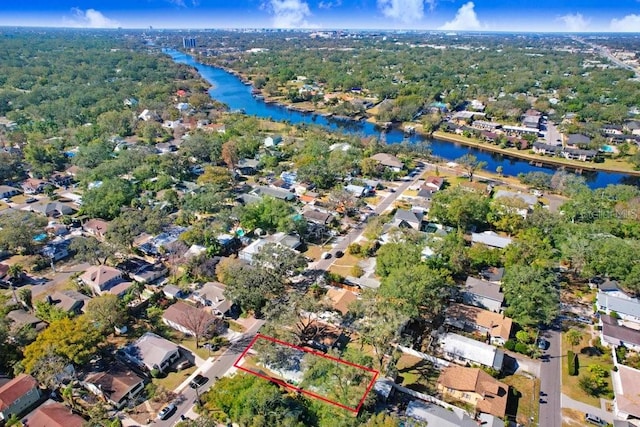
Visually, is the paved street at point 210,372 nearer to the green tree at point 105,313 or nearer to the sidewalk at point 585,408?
the green tree at point 105,313

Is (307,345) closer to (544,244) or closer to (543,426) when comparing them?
(543,426)

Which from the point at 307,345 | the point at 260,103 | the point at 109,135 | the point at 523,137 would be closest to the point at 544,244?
the point at 307,345

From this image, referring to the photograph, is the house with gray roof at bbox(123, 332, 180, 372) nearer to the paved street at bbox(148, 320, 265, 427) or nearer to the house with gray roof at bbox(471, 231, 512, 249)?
the paved street at bbox(148, 320, 265, 427)

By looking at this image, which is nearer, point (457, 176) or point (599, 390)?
point (599, 390)

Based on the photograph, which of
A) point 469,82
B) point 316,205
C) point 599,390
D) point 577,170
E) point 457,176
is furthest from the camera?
point 469,82

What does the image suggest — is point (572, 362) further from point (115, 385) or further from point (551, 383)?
point (115, 385)

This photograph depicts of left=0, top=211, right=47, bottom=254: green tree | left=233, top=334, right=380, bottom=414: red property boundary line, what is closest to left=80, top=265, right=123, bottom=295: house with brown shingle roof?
left=0, top=211, right=47, bottom=254: green tree
